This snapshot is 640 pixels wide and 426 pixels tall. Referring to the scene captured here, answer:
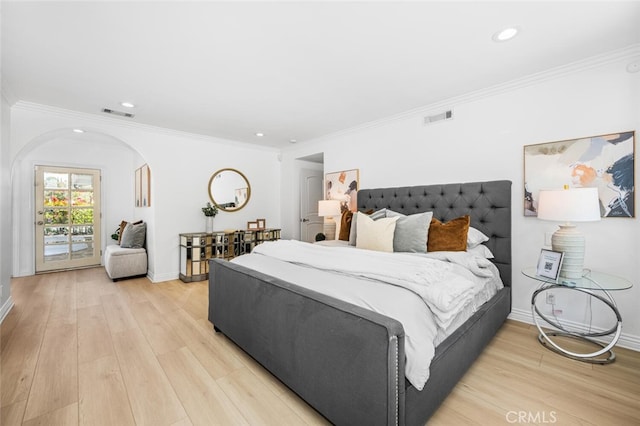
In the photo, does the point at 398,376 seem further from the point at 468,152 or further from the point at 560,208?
the point at 468,152

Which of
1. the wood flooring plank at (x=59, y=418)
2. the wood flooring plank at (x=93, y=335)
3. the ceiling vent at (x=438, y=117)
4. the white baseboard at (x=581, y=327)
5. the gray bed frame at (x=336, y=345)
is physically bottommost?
the wood flooring plank at (x=59, y=418)

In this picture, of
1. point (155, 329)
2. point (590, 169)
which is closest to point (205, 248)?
point (155, 329)

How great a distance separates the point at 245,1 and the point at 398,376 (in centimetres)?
216

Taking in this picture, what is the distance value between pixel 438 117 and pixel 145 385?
12.0 feet

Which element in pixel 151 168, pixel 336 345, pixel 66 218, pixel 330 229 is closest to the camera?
pixel 336 345

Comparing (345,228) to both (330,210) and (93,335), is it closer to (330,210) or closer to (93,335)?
(330,210)

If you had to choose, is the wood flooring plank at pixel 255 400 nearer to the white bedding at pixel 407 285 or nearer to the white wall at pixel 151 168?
the white bedding at pixel 407 285

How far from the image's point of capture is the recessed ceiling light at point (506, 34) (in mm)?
1896

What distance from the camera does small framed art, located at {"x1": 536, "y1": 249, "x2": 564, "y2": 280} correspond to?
2026mm

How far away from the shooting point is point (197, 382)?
1.76m

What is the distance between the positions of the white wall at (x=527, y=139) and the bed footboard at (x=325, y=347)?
2.26 meters

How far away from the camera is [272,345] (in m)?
1.72

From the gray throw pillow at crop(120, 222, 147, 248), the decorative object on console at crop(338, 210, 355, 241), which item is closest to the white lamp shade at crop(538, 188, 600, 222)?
the decorative object on console at crop(338, 210, 355, 241)

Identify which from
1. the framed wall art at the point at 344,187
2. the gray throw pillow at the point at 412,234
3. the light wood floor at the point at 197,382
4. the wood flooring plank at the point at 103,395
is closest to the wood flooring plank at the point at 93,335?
the light wood floor at the point at 197,382
